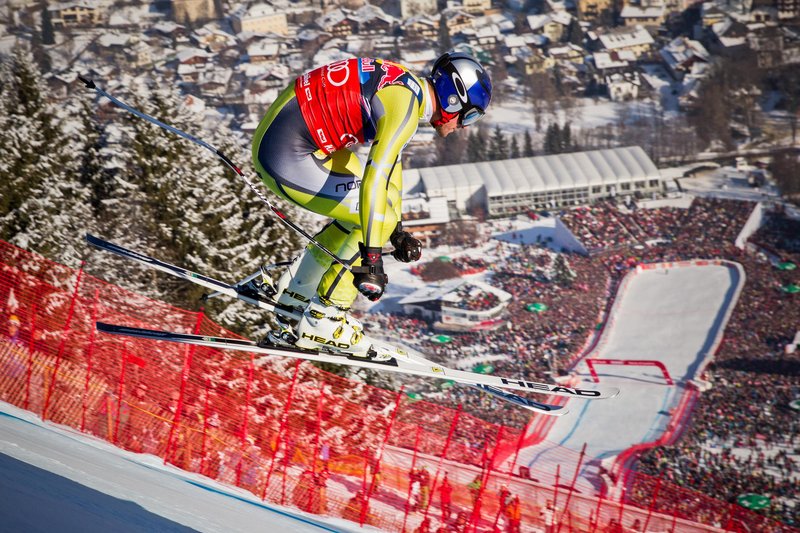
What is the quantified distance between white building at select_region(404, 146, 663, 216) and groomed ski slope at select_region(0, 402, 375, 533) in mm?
45800

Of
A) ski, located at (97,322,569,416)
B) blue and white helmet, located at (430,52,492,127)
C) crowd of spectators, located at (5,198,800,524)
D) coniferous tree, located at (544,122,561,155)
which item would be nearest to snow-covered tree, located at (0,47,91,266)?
crowd of spectators, located at (5,198,800,524)

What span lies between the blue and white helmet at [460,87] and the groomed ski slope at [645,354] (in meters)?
13.0

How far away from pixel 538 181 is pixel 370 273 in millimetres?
50419

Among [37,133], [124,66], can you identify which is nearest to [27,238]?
[37,133]

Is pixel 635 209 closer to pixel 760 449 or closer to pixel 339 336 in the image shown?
pixel 760 449

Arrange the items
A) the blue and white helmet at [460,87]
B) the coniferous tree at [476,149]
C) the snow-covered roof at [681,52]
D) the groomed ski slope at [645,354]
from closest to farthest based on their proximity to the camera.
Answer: the blue and white helmet at [460,87] → the groomed ski slope at [645,354] → the coniferous tree at [476,149] → the snow-covered roof at [681,52]

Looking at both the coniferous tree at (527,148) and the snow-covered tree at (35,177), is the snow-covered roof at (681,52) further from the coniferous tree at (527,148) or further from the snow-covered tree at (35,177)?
the snow-covered tree at (35,177)

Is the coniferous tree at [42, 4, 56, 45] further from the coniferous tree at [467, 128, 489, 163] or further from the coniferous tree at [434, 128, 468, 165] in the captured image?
the coniferous tree at [467, 128, 489, 163]

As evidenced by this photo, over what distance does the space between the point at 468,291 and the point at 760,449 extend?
1725cm

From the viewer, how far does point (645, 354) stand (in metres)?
35.0

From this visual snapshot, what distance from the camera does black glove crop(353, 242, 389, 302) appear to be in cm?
493

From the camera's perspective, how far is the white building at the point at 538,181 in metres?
52.4

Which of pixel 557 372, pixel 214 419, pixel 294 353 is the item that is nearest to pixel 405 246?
pixel 294 353

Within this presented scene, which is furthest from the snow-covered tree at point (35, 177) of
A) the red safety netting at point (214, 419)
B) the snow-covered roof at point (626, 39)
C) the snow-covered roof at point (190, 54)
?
the snow-covered roof at point (626, 39)
